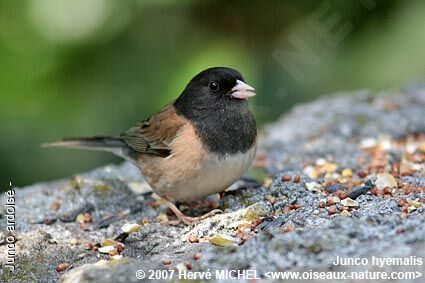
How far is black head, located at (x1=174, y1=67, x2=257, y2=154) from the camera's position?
3.12 metres

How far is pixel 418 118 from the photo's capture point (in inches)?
167

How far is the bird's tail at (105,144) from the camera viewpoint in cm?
368

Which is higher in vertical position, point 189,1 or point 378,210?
point 189,1

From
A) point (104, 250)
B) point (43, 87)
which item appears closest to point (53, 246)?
point (104, 250)

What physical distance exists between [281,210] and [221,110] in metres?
0.54

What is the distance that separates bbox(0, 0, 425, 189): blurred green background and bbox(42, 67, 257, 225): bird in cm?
119

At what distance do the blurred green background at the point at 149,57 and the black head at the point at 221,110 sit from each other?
4.07 feet

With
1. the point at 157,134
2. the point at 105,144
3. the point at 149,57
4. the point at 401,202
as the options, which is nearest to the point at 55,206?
the point at 105,144

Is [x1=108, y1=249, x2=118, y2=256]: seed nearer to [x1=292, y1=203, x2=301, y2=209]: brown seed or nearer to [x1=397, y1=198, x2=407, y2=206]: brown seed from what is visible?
[x1=292, y1=203, x2=301, y2=209]: brown seed

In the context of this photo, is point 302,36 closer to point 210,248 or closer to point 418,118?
point 418,118

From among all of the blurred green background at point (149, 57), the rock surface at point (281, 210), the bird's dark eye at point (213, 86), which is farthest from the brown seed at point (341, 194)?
the blurred green background at point (149, 57)

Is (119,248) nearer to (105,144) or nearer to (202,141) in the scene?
(202,141)

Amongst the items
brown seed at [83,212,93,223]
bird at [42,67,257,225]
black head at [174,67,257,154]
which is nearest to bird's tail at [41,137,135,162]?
bird at [42,67,257,225]

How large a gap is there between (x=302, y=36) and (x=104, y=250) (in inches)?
110
